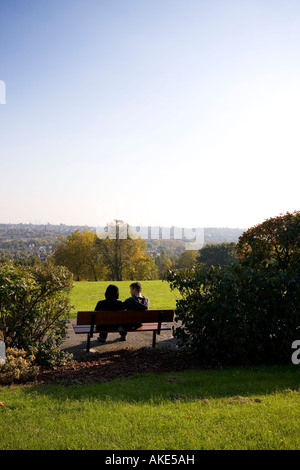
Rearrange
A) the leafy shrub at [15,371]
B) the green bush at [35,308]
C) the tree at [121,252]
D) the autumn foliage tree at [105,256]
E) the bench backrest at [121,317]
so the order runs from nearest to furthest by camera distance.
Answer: the leafy shrub at [15,371] < the green bush at [35,308] < the bench backrest at [121,317] < the tree at [121,252] < the autumn foliage tree at [105,256]

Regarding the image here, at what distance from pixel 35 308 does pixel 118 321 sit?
5.35 ft

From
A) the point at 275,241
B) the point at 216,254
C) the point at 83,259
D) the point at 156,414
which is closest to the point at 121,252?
the point at 83,259

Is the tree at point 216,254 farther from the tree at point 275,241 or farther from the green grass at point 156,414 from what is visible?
the green grass at point 156,414

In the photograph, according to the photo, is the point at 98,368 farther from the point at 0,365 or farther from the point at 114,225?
the point at 114,225

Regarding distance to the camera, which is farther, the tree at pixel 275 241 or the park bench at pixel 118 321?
the tree at pixel 275 241

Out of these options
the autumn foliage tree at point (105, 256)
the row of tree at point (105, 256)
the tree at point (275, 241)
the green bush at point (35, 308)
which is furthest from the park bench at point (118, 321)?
the autumn foliage tree at point (105, 256)

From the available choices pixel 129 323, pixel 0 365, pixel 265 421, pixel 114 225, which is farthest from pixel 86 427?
pixel 114 225

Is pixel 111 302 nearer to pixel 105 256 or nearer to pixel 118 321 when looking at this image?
pixel 118 321

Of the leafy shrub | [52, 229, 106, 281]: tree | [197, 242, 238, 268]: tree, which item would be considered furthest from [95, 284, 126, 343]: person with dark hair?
[197, 242, 238, 268]: tree

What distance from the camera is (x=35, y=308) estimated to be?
698cm

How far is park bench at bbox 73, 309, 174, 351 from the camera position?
747 centimetres

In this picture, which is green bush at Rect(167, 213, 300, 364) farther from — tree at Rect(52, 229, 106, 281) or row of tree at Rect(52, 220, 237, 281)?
tree at Rect(52, 229, 106, 281)

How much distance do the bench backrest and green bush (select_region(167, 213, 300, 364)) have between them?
2.64ft

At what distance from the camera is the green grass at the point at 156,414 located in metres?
3.75
